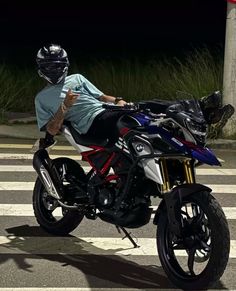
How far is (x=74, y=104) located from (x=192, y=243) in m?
1.52

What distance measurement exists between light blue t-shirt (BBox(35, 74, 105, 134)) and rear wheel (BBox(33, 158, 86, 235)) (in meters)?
0.50

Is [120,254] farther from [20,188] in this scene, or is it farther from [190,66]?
[190,66]

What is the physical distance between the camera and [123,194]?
5152mm

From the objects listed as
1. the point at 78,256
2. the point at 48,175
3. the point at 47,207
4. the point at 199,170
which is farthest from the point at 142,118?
the point at 199,170

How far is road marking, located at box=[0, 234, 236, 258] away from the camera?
576cm

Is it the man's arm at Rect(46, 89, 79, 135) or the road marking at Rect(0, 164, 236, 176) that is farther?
the road marking at Rect(0, 164, 236, 176)

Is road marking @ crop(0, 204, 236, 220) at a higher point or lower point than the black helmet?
lower

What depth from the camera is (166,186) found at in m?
4.89

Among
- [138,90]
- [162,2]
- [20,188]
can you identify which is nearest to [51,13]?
[162,2]

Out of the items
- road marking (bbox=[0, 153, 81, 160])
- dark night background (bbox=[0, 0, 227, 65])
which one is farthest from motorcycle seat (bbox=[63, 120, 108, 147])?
dark night background (bbox=[0, 0, 227, 65])

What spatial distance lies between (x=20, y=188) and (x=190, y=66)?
629 centimetres

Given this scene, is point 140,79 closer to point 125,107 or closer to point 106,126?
point 106,126

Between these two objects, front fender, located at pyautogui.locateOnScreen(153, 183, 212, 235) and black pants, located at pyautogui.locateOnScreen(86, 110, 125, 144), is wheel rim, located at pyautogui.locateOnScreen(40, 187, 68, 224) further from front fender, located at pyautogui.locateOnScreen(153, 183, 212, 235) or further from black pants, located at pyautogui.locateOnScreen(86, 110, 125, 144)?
front fender, located at pyautogui.locateOnScreen(153, 183, 212, 235)

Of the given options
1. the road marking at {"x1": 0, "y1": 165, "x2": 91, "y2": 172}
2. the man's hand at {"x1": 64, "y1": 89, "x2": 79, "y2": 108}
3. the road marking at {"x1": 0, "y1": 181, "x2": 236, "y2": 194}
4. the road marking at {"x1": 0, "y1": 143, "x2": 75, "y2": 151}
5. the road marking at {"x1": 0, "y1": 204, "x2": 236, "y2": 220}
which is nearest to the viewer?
the man's hand at {"x1": 64, "y1": 89, "x2": 79, "y2": 108}
